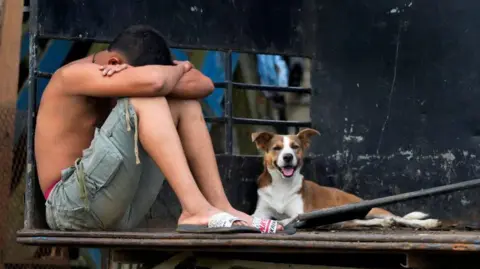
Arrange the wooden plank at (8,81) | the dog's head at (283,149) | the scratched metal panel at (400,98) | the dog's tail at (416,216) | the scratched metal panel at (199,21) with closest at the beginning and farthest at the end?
the scratched metal panel at (199,21), the dog's tail at (416,216), the scratched metal panel at (400,98), the wooden plank at (8,81), the dog's head at (283,149)

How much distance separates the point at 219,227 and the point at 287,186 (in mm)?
3311

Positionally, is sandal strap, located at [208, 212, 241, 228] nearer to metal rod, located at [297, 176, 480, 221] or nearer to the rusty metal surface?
the rusty metal surface

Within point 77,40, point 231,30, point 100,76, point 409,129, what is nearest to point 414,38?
point 409,129

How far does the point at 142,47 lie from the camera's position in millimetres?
3322

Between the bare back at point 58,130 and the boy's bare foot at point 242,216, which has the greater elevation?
the bare back at point 58,130

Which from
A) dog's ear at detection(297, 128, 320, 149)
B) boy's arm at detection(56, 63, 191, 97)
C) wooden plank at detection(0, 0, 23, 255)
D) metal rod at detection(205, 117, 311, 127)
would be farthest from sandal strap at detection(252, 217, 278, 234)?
wooden plank at detection(0, 0, 23, 255)

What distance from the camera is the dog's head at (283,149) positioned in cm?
530

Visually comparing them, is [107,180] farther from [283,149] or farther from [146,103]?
[283,149]

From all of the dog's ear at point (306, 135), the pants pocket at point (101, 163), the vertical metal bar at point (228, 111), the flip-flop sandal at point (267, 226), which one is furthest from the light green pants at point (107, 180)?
the dog's ear at point (306, 135)

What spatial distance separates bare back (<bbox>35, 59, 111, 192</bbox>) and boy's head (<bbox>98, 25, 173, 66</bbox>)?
21 cm

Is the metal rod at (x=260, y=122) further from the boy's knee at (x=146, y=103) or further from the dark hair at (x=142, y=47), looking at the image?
the boy's knee at (x=146, y=103)

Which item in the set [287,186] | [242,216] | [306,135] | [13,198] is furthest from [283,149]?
[242,216]

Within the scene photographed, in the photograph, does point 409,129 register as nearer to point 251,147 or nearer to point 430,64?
point 430,64

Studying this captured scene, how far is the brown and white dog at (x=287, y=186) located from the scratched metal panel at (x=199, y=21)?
0.61 meters
